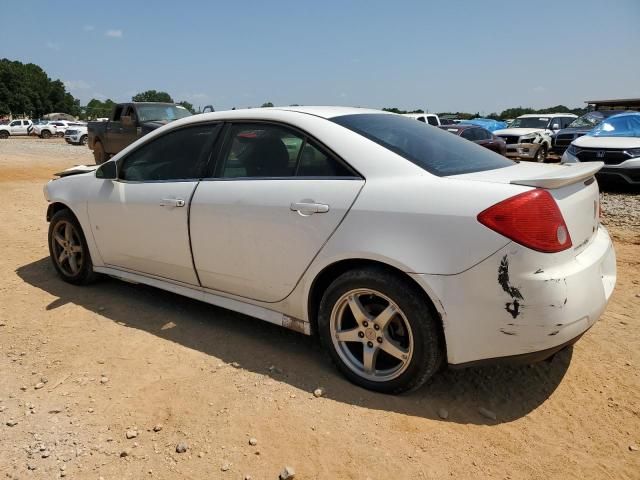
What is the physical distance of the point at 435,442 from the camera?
7.64 feet

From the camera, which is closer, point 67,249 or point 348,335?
point 348,335

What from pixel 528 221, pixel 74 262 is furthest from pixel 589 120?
A: pixel 74 262

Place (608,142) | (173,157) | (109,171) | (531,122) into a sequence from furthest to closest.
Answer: (531,122), (608,142), (109,171), (173,157)

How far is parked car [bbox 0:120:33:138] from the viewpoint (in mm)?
41406

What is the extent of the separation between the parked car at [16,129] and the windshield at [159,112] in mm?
35704

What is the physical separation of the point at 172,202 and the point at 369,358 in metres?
→ 1.71

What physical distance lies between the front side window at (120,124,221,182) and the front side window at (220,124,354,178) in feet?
0.68

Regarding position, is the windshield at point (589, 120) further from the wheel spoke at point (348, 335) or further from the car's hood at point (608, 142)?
the wheel spoke at point (348, 335)

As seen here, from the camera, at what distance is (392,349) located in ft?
8.50

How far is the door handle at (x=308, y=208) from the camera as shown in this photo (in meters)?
2.70

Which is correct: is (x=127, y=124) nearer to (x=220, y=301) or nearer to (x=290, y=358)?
(x=220, y=301)

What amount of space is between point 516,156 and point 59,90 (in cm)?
9185

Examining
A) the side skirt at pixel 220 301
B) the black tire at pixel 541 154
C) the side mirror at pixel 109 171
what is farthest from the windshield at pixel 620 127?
the side mirror at pixel 109 171

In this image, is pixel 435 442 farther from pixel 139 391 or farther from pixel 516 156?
pixel 516 156
